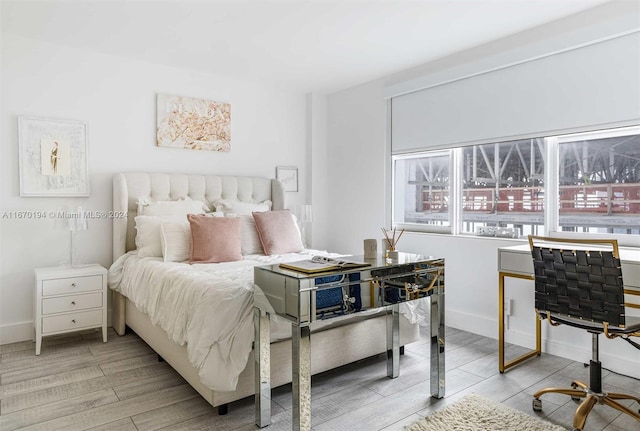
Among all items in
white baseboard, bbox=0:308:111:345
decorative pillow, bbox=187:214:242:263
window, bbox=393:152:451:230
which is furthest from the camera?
window, bbox=393:152:451:230

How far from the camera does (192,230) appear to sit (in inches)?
129

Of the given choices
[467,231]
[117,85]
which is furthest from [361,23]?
[117,85]

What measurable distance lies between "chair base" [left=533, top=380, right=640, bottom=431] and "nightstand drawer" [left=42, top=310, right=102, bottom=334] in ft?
10.6

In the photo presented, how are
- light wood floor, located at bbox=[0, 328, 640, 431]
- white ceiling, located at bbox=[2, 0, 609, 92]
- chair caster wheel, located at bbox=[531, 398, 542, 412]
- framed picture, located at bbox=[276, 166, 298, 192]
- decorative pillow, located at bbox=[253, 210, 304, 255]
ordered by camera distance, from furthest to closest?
framed picture, located at bbox=[276, 166, 298, 192] < decorative pillow, located at bbox=[253, 210, 304, 255] < white ceiling, located at bbox=[2, 0, 609, 92] < chair caster wheel, located at bbox=[531, 398, 542, 412] < light wood floor, located at bbox=[0, 328, 640, 431]

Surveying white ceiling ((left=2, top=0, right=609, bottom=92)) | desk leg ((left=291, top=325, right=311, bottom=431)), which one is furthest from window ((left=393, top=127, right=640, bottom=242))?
desk leg ((left=291, top=325, right=311, bottom=431))

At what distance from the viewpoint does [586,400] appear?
83.6 inches

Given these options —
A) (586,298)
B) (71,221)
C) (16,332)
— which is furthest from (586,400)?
(16,332)

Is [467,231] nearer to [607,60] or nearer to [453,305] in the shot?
[453,305]

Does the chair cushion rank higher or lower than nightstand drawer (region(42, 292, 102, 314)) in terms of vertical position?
higher

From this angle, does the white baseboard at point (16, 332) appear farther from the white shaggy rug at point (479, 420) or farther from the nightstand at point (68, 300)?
the white shaggy rug at point (479, 420)

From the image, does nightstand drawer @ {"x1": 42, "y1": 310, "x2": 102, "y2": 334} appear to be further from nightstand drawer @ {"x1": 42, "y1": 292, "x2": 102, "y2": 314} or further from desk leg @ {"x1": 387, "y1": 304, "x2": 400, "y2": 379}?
desk leg @ {"x1": 387, "y1": 304, "x2": 400, "y2": 379}

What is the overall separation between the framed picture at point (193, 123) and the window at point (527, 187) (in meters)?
1.92

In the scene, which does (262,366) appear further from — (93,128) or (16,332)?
(93,128)

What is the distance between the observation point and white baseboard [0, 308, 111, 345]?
3314 millimetres
